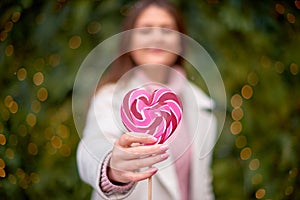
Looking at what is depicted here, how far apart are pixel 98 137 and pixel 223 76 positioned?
0.50ft

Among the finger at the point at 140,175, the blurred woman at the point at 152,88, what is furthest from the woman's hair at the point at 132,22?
the finger at the point at 140,175

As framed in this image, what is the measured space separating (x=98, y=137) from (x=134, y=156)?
0.06 meters

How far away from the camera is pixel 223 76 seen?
1.02 metres

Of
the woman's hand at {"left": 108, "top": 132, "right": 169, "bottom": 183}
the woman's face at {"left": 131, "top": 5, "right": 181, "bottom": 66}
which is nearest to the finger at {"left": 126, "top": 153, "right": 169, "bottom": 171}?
the woman's hand at {"left": 108, "top": 132, "right": 169, "bottom": 183}

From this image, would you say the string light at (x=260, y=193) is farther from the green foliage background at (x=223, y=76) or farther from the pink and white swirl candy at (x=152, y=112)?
the pink and white swirl candy at (x=152, y=112)

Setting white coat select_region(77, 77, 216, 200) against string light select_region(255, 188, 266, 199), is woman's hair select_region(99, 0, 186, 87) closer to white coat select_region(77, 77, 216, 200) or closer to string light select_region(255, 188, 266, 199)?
white coat select_region(77, 77, 216, 200)

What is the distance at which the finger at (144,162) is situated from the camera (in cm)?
97

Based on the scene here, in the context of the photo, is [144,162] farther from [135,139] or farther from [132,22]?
[132,22]

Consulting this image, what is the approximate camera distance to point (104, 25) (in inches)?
40.2

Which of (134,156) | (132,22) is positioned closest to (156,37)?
(132,22)

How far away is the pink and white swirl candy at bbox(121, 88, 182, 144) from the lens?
96 centimetres

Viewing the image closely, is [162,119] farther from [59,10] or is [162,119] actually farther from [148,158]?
[59,10]

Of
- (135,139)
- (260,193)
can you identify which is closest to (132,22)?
(135,139)

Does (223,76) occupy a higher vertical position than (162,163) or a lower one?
higher
